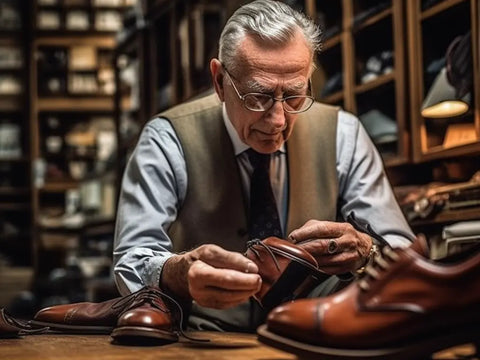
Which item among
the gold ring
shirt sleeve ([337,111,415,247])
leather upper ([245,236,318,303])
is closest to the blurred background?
shirt sleeve ([337,111,415,247])

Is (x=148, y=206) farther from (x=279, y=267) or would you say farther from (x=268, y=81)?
(x=279, y=267)

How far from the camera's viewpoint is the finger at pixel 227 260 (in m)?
1.45

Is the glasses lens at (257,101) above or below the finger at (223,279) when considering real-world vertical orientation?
above

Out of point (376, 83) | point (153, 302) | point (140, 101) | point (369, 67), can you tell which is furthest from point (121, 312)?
point (140, 101)

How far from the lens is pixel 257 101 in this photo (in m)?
1.98

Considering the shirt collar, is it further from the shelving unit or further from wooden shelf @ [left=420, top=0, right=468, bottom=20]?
the shelving unit

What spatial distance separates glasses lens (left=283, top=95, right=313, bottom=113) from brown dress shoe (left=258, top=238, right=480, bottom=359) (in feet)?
3.01

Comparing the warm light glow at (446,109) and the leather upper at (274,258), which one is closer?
the leather upper at (274,258)

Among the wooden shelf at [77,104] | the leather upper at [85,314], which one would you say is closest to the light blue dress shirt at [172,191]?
the leather upper at [85,314]

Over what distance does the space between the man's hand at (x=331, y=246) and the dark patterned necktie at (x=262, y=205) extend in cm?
42

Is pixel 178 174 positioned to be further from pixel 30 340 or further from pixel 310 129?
pixel 30 340

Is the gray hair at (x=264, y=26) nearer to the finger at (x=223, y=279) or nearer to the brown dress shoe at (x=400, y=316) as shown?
the finger at (x=223, y=279)

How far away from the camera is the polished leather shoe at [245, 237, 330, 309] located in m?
1.58

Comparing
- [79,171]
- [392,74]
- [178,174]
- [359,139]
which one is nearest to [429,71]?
[392,74]
